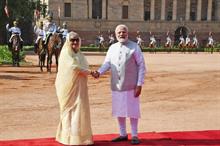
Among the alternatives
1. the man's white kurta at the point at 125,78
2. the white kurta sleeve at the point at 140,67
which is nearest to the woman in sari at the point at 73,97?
the man's white kurta at the point at 125,78

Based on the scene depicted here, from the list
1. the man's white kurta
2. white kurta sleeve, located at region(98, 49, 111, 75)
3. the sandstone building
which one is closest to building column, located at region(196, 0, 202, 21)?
the sandstone building

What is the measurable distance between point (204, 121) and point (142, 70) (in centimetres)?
373

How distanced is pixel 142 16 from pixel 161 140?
6862 centimetres

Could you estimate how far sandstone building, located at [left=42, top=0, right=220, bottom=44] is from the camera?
72250 millimetres

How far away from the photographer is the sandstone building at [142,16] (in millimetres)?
72250

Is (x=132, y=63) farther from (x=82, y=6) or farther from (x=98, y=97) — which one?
(x=82, y=6)

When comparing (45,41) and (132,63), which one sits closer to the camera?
(132,63)

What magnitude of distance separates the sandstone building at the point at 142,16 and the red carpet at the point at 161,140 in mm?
62636

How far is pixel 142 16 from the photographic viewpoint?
2990 inches

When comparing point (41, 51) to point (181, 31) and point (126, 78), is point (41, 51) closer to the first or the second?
point (126, 78)

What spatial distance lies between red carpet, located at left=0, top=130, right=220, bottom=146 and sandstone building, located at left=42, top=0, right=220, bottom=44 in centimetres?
6264

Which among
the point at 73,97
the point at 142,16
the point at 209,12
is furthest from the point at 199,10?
the point at 73,97

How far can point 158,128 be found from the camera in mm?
10031

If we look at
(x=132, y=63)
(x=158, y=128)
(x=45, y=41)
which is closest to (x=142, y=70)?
(x=132, y=63)
